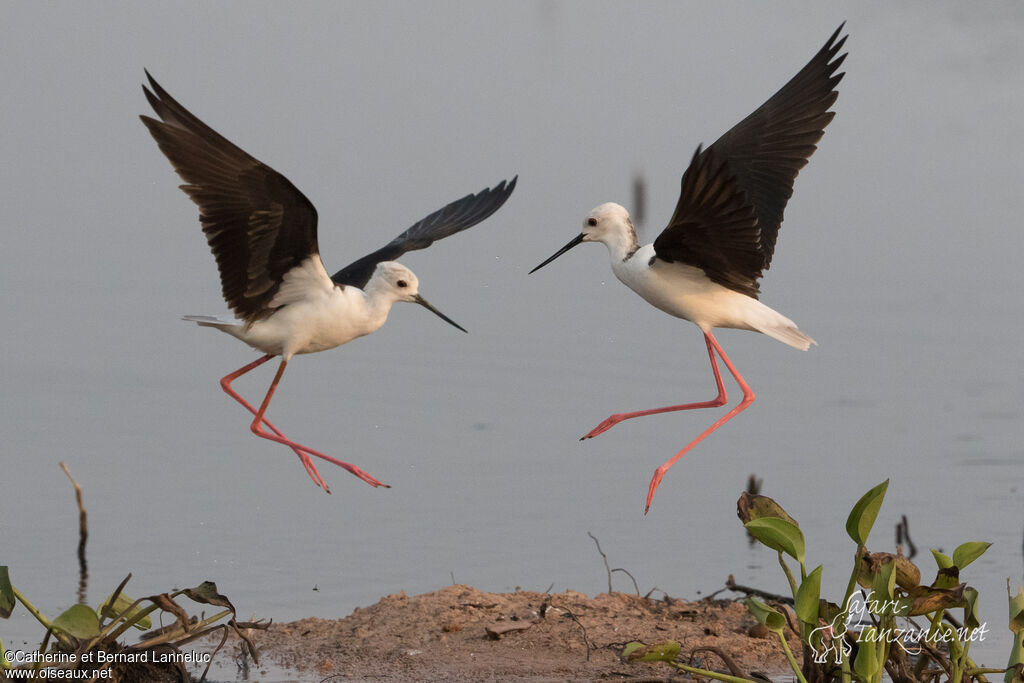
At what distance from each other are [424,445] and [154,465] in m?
1.52

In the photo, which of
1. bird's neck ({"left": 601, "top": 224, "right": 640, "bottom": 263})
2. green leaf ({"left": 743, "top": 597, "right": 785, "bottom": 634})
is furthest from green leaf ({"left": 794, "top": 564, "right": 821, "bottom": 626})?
bird's neck ({"left": 601, "top": 224, "right": 640, "bottom": 263})

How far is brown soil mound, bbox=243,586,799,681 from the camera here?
562cm

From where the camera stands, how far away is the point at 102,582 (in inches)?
278

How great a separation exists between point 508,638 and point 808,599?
1532mm

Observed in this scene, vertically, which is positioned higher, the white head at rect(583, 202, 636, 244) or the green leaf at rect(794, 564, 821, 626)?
the white head at rect(583, 202, 636, 244)

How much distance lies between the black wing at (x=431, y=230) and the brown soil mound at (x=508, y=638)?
1944 mm

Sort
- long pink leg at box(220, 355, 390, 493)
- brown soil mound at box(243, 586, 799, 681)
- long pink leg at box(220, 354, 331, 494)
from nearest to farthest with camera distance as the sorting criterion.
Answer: brown soil mound at box(243, 586, 799, 681) → long pink leg at box(220, 355, 390, 493) → long pink leg at box(220, 354, 331, 494)

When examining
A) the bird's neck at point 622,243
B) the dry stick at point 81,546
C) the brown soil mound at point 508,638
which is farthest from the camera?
the bird's neck at point 622,243

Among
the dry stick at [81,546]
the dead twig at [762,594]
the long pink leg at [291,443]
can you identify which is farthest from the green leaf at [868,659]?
the dry stick at [81,546]

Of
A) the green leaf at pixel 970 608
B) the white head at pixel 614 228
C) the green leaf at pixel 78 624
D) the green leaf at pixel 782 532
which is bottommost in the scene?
the green leaf at pixel 78 624

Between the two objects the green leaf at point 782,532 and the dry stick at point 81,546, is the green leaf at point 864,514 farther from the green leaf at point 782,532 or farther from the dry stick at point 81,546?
the dry stick at point 81,546

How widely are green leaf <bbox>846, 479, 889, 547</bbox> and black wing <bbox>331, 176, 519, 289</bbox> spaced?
334cm

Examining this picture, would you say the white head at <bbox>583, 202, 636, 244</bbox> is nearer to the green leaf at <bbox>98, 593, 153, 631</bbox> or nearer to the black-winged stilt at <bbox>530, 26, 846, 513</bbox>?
the black-winged stilt at <bbox>530, 26, 846, 513</bbox>

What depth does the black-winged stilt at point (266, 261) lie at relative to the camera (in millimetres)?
6191
